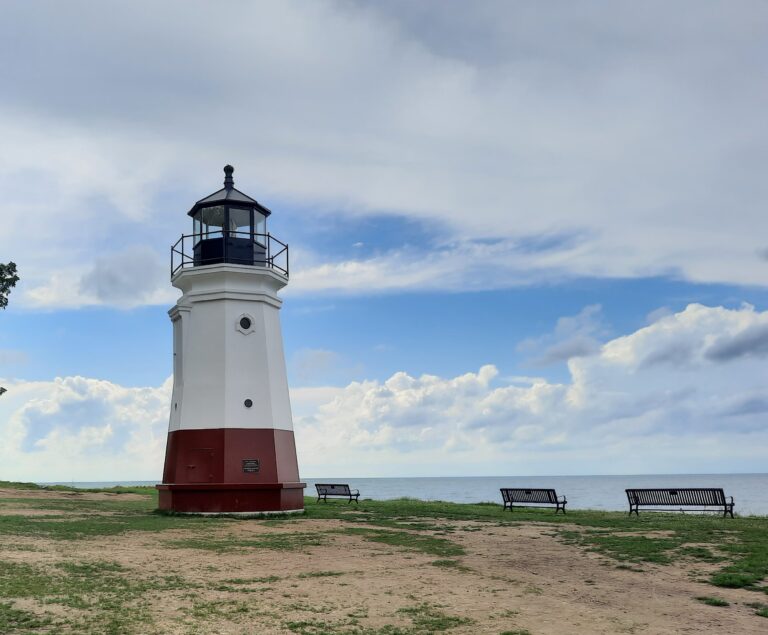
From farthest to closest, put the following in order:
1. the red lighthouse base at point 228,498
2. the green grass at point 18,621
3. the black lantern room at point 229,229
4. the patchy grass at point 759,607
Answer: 1. the black lantern room at point 229,229
2. the red lighthouse base at point 228,498
3. the patchy grass at point 759,607
4. the green grass at point 18,621

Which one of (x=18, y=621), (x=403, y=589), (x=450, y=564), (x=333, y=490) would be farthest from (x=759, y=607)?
(x=333, y=490)

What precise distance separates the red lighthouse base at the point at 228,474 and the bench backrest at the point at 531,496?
21.4 ft

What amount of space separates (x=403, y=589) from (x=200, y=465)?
11.7 meters

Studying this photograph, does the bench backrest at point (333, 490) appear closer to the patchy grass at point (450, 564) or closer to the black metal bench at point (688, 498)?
the black metal bench at point (688, 498)

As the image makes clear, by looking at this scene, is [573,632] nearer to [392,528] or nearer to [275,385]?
[392,528]

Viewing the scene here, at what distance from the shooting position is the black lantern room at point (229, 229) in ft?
69.9

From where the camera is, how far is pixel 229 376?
20.5m

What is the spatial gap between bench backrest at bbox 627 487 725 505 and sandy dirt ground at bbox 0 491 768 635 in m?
7.08

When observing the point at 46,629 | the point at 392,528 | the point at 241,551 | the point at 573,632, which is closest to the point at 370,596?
the point at 573,632

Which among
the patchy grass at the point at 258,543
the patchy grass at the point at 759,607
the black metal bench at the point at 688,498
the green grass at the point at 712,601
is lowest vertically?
the patchy grass at the point at 759,607

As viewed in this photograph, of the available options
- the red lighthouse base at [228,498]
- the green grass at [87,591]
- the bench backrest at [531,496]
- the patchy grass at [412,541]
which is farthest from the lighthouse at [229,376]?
the green grass at [87,591]

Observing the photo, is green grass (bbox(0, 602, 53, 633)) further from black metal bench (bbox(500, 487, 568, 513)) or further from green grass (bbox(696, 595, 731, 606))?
black metal bench (bbox(500, 487, 568, 513))

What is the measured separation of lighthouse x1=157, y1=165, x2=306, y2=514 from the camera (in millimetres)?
20000

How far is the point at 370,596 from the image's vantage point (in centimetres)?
913
